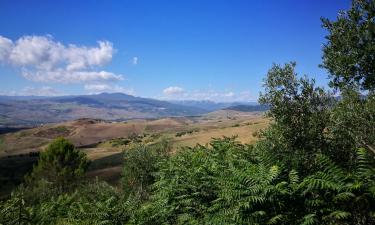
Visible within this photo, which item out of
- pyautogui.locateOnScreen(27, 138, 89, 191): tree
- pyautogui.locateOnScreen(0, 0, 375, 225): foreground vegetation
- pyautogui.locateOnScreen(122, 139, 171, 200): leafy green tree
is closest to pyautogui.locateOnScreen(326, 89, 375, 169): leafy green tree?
pyautogui.locateOnScreen(0, 0, 375, 225): foreground vegetation

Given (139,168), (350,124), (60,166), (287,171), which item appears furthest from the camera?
(60,166)

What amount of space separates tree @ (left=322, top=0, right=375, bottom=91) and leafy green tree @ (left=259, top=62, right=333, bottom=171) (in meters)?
1.50

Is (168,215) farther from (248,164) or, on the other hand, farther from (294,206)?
(294,206)

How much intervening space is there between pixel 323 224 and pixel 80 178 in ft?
232

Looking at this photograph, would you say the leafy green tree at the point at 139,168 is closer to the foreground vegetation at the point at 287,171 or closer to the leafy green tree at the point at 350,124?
the foreground vegetation at the point at 287,171

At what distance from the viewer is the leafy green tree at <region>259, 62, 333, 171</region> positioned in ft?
67.7

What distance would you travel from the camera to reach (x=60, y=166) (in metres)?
74.8

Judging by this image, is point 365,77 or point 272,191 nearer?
point 272,191

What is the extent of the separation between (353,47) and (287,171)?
470 inches

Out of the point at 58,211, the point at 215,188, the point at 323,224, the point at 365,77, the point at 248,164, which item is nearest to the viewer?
the point at 323,224

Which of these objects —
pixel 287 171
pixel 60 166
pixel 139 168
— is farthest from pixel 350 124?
pixel 60 166

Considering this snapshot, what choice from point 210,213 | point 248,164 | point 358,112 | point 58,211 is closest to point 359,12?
point 358,112

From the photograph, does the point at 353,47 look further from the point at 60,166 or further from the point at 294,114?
the point at 60,166

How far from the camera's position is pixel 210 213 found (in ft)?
39.7
